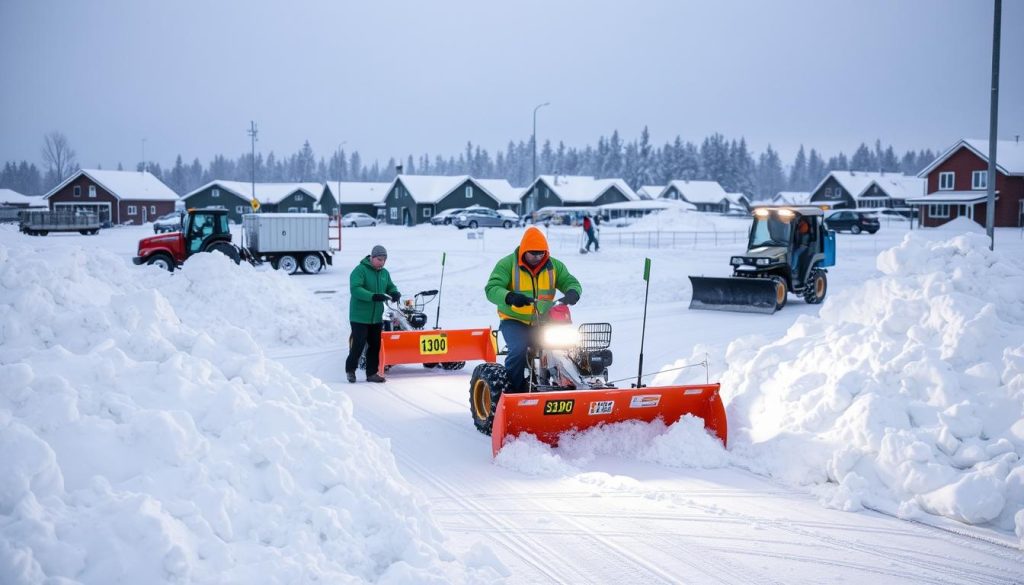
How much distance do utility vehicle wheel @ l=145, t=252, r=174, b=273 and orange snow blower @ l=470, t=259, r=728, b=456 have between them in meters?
21.9

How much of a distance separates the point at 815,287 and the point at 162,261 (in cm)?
2012

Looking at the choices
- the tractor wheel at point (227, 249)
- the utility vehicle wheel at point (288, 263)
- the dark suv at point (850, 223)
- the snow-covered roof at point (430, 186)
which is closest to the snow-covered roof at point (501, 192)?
the snow-covered roof at point (430, 186)

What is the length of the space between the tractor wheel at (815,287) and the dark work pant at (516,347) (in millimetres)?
13572

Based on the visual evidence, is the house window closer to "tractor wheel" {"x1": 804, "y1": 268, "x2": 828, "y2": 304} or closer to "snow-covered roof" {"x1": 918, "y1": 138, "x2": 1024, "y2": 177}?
"snow-covered roof" {"x1": 918, "y1": 138, "x2": 1024, "y2": 177}

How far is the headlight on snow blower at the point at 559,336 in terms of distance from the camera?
8.27m

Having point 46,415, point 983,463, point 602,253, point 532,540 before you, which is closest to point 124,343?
point 46,415

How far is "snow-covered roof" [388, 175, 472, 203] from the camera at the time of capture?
82562 mm

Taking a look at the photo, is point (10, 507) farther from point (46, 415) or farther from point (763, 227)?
point (763, 227)

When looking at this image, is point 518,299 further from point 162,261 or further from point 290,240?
point 290,240

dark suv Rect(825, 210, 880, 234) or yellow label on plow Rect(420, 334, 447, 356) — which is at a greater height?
dark suv Rect(825, 210, 880, 234)

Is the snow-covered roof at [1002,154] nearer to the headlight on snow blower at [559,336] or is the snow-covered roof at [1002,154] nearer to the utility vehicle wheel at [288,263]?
the utility vehicle wheel at [288,263]

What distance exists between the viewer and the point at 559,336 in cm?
831

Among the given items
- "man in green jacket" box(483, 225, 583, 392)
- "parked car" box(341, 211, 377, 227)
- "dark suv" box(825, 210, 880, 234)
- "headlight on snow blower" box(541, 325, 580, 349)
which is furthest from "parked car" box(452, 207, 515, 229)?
"headlight on snow blower" box(541, 325, 580, 349)

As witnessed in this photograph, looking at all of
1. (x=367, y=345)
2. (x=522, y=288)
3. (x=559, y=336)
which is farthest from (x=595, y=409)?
(x=367, y=345)
